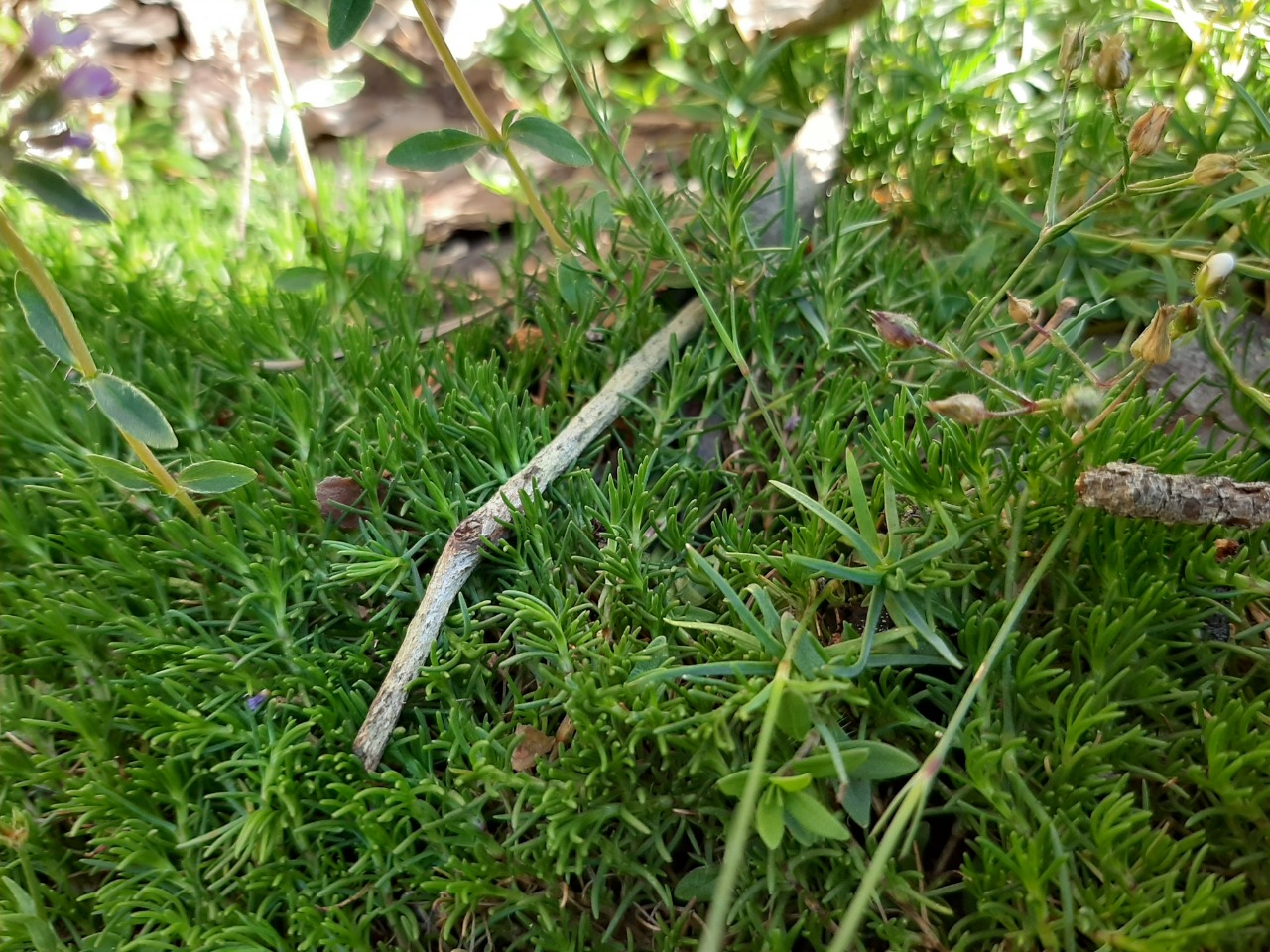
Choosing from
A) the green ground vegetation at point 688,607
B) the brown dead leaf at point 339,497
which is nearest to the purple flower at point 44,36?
the green ground vegetation at point 688,607

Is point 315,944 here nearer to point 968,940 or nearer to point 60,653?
point 60,653

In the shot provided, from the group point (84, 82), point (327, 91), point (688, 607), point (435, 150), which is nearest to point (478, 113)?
point (435, 150)

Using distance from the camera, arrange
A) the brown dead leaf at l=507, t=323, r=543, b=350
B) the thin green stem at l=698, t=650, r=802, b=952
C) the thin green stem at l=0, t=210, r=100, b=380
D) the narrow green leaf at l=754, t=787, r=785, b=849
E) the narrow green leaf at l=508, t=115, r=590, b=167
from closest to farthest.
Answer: the thin green stem at l=698, t=650, r=802, b=952 < the narrow green leaf at l=754, t=787, r=785, b=849 < the thin green stem at l=0, t=210, r=100, b=380 < the narrow green leaf at l=508, t=115, r=590, b=167 < the brown dead leaf at l=507, t=323, r=543, b=350

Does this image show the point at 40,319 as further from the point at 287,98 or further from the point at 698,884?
the point at 698,884

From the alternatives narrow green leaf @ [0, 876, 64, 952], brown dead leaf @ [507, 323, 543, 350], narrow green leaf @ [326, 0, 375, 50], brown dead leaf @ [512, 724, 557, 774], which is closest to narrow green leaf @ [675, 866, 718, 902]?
brown dead leaf @ [512, 724, 557, 774]

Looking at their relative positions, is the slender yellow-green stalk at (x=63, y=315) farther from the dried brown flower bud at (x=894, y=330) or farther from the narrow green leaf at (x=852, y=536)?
the dried brown flower bud at (x=894, y=330)

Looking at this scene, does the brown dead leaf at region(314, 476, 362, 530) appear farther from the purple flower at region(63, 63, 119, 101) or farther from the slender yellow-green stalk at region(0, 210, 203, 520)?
the purple flower at region(63, 63, 119, 101)
